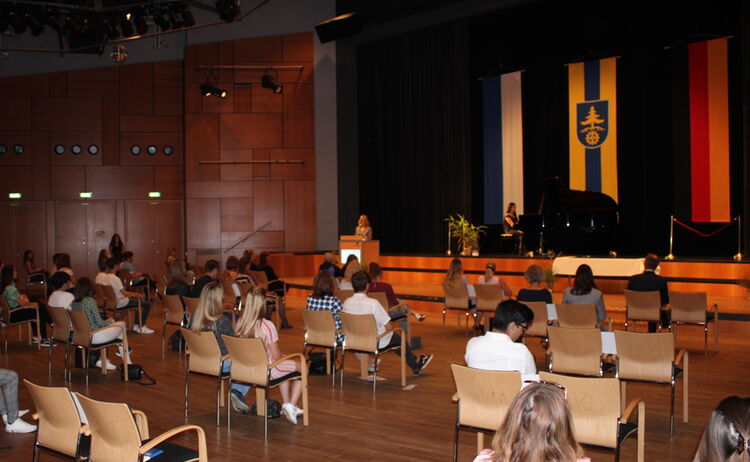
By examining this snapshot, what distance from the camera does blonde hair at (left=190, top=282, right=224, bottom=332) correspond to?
546cm

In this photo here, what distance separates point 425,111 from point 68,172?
968 centimetres

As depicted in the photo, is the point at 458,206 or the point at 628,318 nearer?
the point at 628,318

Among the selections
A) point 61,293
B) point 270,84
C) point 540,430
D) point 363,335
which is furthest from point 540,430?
point 270,84

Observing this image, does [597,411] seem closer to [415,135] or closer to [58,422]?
[58,422]

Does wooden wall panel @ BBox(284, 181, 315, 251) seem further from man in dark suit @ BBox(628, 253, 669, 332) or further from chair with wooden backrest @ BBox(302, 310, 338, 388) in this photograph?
chair with wooden backrest @ BBox(302, 310, 338, 388)

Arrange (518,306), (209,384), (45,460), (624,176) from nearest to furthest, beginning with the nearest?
(518,306) → (45,460) → (209,384) → (624,176)

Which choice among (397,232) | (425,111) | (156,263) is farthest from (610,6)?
(156,263)

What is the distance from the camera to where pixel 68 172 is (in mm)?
17547

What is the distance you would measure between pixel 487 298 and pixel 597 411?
16.7 feet

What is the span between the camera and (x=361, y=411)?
18.3 feet

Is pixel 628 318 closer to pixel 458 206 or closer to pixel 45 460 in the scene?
pixel 45 460

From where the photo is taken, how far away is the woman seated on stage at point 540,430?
6.41 ft

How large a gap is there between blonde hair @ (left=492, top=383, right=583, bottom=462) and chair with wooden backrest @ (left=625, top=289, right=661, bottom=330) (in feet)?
20.3

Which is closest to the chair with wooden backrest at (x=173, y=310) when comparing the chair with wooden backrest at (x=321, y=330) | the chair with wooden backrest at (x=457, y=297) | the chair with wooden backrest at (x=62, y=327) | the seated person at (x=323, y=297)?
the chair with wooden backrest at (x=62, y=327)
